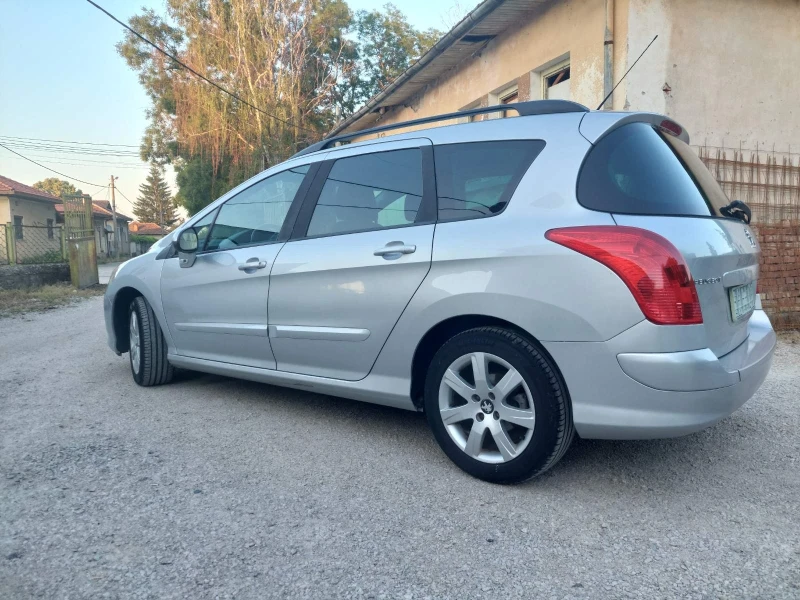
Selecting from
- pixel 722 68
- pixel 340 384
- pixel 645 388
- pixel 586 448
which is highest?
pixel 722 68

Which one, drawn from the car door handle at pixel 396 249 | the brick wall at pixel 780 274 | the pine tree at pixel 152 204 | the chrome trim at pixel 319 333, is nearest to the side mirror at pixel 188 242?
the chrome trim at pixel 319 333

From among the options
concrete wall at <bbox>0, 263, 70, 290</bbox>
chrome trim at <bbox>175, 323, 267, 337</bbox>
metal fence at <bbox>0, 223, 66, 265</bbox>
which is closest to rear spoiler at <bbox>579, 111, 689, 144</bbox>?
chrome trim at <bbox>175, 323, 267, 337</bbox>

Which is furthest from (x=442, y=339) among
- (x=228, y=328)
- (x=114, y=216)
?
(x=114, y=216)

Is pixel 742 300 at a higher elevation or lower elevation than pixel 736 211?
lower

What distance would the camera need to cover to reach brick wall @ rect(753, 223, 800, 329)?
22.1ft

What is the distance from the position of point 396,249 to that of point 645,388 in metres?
1.35

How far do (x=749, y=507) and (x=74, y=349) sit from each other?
640 cm

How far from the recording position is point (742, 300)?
9.17ft

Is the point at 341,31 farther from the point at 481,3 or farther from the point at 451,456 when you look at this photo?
the point at 451,456

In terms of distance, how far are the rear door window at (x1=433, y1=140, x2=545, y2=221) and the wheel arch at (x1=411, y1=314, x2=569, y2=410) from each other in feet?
1.64

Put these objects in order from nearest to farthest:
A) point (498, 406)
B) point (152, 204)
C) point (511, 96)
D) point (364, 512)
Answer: point (364, 512) < point (498, 406) < point (511, 96) < point (152, 204)

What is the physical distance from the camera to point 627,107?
6.74m

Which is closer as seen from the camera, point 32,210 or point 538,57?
point 538,57

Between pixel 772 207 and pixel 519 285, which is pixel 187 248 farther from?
pixel 772 207
